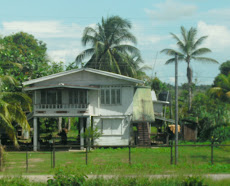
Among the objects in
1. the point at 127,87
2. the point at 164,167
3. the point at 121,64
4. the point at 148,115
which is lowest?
the point at 164,167

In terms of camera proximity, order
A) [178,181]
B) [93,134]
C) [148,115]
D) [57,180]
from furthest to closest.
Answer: [148,115], [93,134], [178,181], [57,180]

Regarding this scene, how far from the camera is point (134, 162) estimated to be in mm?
23234

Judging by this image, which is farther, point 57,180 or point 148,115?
point 148,115

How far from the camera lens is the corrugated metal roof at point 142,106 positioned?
3433 centimetres

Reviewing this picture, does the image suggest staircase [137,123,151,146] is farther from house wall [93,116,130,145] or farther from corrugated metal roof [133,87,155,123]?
house wall [93,116,130,145]

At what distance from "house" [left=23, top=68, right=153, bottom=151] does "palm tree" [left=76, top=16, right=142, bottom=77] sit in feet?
31.7

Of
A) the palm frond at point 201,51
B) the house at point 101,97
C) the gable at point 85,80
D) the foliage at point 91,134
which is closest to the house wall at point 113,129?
the house at point 101,97

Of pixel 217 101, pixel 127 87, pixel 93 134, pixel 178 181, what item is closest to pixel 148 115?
pixel 127 87

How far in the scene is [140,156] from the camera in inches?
1051

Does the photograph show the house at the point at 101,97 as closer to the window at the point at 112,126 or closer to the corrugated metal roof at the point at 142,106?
the window at the point at 112,126

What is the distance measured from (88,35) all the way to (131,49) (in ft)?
16.9

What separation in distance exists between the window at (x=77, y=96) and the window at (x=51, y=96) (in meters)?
0.96

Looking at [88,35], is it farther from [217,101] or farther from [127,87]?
[217,101]

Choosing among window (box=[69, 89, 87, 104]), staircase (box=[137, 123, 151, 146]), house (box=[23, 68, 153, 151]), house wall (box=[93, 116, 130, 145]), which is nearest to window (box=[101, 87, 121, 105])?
house (box=[23, 68, 153, 151])
